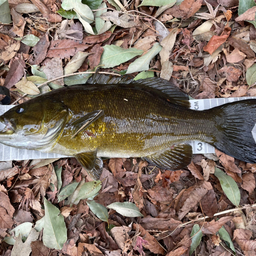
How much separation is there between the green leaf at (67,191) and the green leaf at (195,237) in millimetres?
1547

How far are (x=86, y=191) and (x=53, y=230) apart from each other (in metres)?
0.56

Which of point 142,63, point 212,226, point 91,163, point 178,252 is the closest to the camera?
point 91,163

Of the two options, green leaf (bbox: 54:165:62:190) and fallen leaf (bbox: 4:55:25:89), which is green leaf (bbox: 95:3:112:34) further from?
green leaf (bbox: 54:165:62:190)

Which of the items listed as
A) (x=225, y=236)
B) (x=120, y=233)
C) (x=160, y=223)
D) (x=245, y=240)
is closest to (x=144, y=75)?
(x=160, y=223)

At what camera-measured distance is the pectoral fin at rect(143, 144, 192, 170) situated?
7.86 feet

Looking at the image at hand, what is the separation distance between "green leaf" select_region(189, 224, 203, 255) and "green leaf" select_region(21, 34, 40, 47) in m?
3.10

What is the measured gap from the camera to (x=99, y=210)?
7.91 feet

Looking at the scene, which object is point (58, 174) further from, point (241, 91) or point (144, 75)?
point (241, 91)

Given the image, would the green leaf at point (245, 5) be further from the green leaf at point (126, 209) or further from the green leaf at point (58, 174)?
the green leaf at point (58, 174)

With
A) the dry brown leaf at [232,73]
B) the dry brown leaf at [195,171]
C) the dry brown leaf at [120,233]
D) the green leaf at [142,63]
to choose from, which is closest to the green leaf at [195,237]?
the dry brown leaf at [195,171]

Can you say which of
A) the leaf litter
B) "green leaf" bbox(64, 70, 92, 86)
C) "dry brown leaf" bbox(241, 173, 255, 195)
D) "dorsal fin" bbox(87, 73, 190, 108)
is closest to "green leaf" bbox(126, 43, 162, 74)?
the leaf litter

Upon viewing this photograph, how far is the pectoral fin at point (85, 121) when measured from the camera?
2064 mm

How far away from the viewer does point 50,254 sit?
7.75 feet

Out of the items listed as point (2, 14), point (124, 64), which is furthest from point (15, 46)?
point (124, 64)
